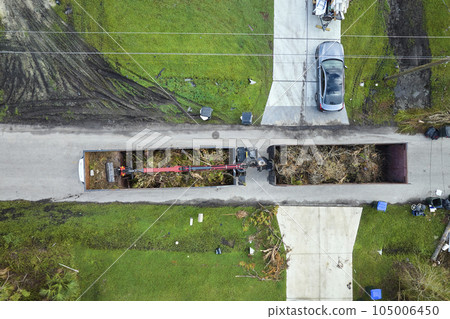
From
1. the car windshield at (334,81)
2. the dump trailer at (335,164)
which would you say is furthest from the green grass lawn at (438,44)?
the car windshield at (334,81)

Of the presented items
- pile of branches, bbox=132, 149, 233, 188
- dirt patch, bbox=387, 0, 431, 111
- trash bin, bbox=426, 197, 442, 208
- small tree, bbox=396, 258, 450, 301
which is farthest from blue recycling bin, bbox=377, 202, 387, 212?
pile of branches, bbox=132, 149, 233, 188

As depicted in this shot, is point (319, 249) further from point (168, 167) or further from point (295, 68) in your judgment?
point (295, 68)

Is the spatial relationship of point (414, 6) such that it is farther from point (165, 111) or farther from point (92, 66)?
point (92, 66)

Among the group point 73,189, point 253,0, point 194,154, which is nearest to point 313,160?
point 194,154

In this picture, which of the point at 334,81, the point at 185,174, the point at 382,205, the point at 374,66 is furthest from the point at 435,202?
the point at 185,174

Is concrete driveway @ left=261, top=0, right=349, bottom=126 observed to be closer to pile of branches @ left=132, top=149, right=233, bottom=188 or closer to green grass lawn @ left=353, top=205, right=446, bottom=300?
pile of branches @ left=132, top=149, right=233, bottom=188
